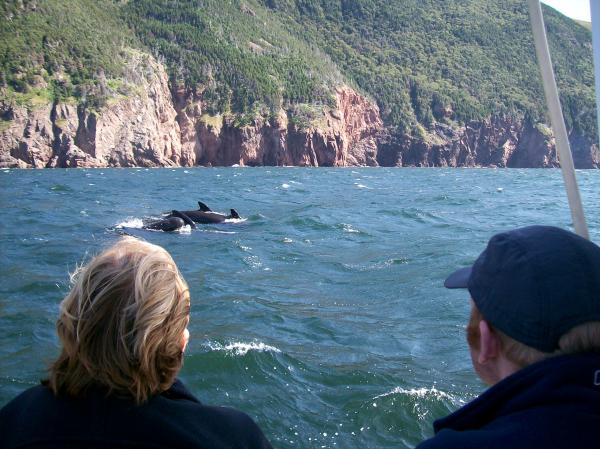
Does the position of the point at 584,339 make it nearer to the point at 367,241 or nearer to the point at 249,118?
the point at 367,241

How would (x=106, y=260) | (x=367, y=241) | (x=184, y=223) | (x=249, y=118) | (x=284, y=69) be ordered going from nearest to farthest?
1. (x=106, y=260)
2. (x=367, y=241)
3. (x=184, y=223)
4. (x=249, y=118)
5. (x=284, y=69)

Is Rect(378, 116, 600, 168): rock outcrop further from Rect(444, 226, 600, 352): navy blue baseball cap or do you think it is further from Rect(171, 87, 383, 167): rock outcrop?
Rect(444, 226, 600, 352): navy blue baseball cap

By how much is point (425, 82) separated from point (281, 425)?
13823 cm

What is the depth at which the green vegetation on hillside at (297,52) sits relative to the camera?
85.8 m

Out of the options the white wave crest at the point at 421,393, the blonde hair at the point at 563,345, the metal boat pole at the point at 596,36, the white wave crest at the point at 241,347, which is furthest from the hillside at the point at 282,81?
the blonde hair at the point at 563,345

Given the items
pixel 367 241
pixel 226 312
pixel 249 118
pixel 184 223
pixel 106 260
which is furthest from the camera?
pixel 249 118

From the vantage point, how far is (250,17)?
132375mm

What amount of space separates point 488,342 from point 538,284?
0.67ft

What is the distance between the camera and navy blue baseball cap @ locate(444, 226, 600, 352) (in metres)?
1.72

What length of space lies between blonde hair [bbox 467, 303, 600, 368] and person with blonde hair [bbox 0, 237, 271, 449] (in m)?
0.89

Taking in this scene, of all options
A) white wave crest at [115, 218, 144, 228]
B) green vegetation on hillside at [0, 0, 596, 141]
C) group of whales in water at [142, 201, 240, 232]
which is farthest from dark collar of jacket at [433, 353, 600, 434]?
green vegetation on hillside at [0, 0, 596, 141]

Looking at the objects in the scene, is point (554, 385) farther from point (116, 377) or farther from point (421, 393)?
point (421, 393)

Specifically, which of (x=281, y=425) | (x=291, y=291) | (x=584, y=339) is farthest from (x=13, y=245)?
(x=584, y=339)

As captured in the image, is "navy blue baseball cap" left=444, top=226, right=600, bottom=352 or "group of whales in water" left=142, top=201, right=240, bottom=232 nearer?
"navy blue baseball cap" left=444, top=226, right=600, bottom=352
